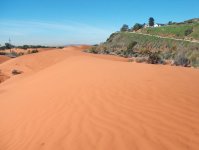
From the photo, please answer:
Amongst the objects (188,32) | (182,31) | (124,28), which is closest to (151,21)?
(124,28)

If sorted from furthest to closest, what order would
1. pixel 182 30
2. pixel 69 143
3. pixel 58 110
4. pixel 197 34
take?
pixel 182 30 < pixel 197 34 < pixel 58 110 < pixel 69 143

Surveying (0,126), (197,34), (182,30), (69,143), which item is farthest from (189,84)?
(182,30)

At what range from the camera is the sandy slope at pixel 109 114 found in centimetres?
468

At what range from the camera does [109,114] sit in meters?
5.74

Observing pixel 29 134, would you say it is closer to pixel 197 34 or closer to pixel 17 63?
pixel 17 63

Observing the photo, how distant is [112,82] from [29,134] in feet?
9.79

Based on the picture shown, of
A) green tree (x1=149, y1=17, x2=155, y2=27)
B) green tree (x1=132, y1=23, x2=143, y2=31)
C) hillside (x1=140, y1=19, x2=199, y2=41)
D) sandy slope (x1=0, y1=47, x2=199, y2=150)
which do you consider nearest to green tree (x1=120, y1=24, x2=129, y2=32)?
green tree (x1=132, y1=23, x2=143, y2=31)

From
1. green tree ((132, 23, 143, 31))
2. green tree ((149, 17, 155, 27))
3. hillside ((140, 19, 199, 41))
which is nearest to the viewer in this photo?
hillside ((140, 19, 199, 41))

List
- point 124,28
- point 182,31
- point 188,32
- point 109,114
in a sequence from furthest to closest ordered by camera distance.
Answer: point 124,28 < point 182,31 < point 188,32 < point 109,114

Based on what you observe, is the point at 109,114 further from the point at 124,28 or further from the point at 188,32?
the point at 124,28

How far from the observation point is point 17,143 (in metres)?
5.64

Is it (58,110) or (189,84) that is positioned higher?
(189,84)

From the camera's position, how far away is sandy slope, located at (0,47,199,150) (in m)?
4.68

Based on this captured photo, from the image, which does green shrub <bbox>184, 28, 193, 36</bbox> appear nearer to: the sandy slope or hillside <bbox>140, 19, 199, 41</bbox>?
hillside <bbox>140, 19, 199, 41</bbox>
